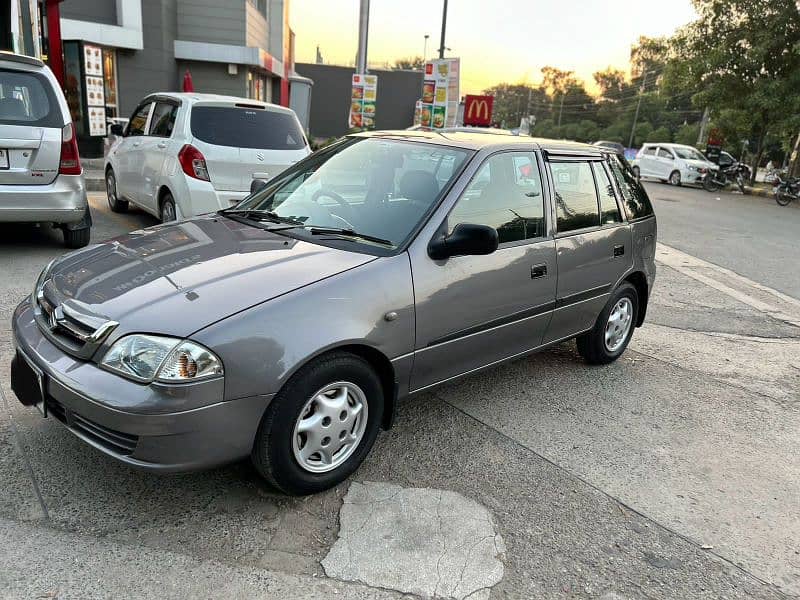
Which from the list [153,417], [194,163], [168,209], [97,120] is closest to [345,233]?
[153,417]

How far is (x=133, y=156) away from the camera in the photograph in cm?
784

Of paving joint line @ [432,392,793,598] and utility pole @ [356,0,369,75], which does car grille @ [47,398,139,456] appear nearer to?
paving joint line @ [432,392,793,598]

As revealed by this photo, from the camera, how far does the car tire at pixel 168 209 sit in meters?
6.91

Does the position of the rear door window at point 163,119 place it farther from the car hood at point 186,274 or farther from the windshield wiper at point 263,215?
the car hood at point 186,274

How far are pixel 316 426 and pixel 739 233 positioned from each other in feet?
41.6

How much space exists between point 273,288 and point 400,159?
4.63 feet

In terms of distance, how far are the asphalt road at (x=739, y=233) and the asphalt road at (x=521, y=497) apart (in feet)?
16.5

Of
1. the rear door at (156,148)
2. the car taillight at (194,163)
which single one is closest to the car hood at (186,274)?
the car taillight at (194,163)

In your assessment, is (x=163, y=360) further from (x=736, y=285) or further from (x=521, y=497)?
(x=736, y=285)

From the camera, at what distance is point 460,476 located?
3.20 m

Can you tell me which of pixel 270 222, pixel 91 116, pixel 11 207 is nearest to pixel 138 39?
pixel 91 116

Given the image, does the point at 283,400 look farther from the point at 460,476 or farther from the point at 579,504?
the point at 579,504

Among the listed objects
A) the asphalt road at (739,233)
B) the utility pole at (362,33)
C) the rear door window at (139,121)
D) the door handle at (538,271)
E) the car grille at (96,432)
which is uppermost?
the utility pole at (362,33)

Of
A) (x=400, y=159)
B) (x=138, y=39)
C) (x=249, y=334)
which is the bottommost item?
(x=249, y=334)
